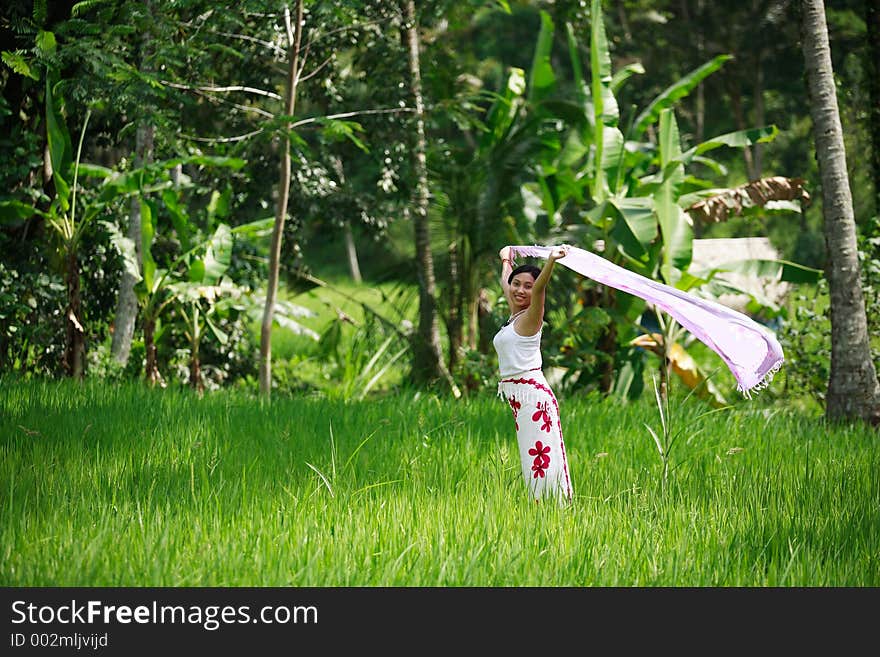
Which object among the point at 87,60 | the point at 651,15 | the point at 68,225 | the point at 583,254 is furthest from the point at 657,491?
the point at 651,15

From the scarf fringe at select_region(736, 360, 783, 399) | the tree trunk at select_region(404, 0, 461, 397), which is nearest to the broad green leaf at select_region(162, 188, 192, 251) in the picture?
the tree trunk at select_region(404, 0, 461, 397)

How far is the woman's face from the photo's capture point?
429cm

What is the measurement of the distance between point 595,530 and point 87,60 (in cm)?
443

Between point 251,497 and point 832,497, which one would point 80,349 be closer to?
point 251,497

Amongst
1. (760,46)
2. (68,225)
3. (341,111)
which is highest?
(760,46)

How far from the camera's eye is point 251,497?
4.21 m

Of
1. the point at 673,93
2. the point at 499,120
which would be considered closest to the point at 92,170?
the point at 499,120

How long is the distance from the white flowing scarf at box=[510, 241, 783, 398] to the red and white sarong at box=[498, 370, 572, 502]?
1.76 feet

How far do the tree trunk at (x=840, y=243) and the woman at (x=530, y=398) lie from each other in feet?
10.7

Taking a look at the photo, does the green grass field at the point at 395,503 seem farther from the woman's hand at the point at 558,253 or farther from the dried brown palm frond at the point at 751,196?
the dried brown palm frond at the point at 751,196

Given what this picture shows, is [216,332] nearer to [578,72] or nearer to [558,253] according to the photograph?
[578,72]

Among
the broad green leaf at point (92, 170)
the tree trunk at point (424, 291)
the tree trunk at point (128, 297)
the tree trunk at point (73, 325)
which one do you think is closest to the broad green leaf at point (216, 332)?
the tree trunk at point (128, 297)
